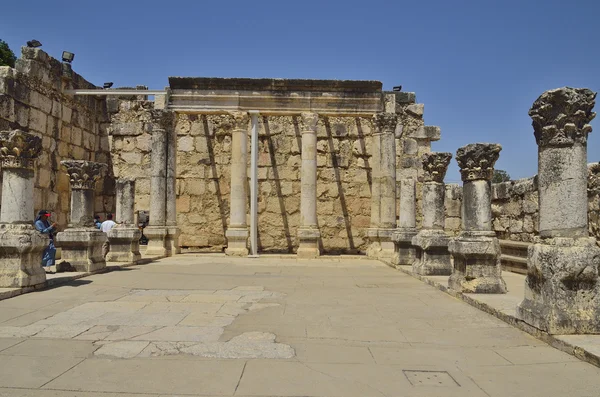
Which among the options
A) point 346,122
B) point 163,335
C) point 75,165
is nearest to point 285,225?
point 346,122

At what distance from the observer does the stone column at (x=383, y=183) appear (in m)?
15.4

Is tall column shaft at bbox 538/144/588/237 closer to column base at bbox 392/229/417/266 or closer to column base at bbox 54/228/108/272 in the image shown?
column base at bbox 392/229/417/266

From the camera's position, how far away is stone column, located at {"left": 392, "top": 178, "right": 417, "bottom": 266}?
12.5m

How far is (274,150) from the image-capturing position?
57.5 feet

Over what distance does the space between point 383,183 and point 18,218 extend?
10.6 metres

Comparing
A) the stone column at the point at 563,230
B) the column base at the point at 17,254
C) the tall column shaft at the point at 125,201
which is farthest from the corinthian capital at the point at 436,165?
the tall column shaft at the point at 125,201

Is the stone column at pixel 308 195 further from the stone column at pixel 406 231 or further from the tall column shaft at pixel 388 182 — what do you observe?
the stone column at pixel 406 231

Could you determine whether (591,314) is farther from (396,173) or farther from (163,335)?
(396,173)

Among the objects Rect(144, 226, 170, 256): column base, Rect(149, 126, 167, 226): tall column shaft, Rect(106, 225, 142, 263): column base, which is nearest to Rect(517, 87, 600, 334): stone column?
Rect(106, 225, 142, 263): column base

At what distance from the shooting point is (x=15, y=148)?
7.96 metres

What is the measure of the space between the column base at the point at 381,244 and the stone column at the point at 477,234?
645 centimetres

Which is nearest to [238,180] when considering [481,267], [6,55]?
[481,267]

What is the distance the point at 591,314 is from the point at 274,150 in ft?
44.0

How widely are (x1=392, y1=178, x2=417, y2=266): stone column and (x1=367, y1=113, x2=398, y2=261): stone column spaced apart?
2.05 meters
